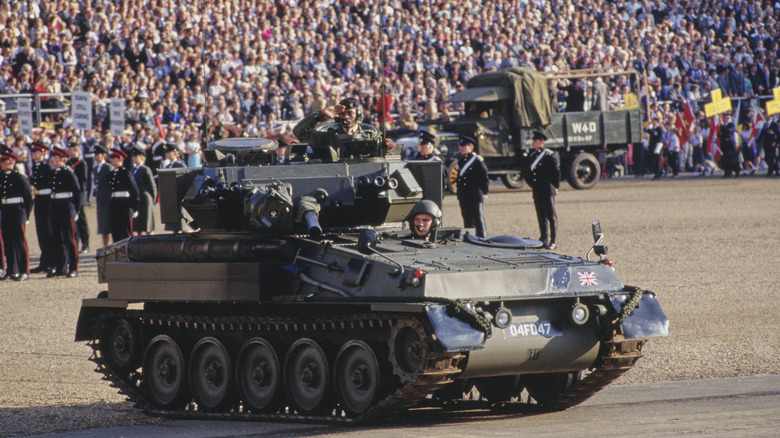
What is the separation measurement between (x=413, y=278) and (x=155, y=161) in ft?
52.1

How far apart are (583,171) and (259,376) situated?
25.9 m

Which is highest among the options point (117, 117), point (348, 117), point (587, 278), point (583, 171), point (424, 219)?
point (117, 117)

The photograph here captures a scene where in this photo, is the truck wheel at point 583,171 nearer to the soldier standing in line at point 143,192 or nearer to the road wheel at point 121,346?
the soldier standing in line at point 143,192

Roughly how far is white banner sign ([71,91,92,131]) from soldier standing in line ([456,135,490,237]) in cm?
933

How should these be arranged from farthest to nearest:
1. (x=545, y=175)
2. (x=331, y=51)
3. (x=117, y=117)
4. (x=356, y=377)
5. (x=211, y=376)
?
(x=331, y=51)
(x=117, y=117)
(x=545, y=175)
(x=211, y=376)
(x=356, y=377)

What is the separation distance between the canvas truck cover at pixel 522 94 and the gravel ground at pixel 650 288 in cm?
218

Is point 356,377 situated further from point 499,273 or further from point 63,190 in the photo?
point 63,190

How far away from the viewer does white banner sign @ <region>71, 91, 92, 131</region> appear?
27062 mm

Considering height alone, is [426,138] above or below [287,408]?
above

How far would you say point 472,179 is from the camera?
2112 cm

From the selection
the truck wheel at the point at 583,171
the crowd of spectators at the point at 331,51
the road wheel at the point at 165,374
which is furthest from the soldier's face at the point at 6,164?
the truck wheel at the point at 583,171

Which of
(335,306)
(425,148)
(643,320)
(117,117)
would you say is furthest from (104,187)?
(643,320)

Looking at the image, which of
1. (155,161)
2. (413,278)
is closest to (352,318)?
(413,278)

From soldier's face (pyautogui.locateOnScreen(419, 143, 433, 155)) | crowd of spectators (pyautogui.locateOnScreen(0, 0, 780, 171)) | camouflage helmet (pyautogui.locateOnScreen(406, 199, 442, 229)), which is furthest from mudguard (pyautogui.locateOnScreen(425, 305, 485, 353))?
crowd of spectators (pyautogui.locateOnScreen(0, 0, 780, 171))
